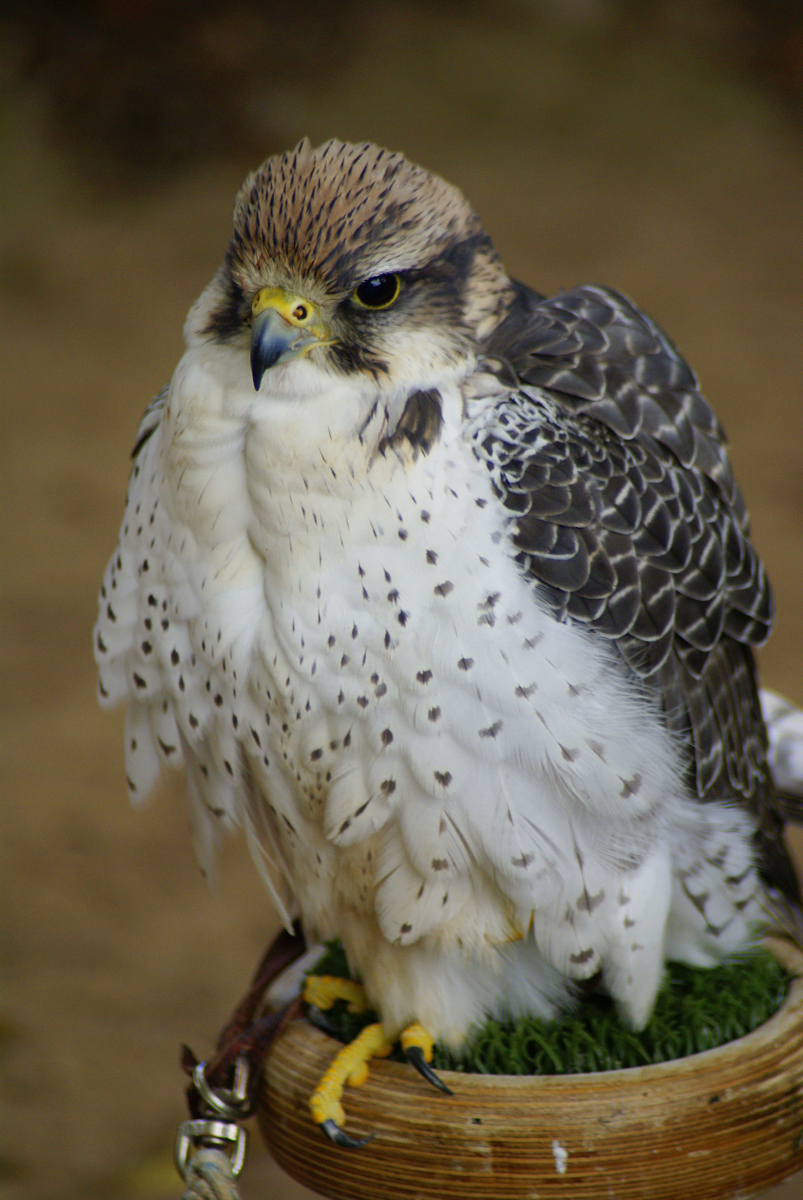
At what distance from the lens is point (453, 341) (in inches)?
55.4

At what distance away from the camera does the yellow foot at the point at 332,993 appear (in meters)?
1.80

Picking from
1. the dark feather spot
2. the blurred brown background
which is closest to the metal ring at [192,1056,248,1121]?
the dark feather spot

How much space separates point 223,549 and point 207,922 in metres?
2.78

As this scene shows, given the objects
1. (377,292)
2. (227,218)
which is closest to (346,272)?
(377,292)

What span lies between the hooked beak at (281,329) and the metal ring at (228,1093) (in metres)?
1.04

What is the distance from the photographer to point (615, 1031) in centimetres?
165

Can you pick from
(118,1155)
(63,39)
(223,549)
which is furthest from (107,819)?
(63,39)

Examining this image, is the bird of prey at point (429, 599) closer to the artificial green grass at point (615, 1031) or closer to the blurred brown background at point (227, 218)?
the artificial green grass at point (615, 1031)

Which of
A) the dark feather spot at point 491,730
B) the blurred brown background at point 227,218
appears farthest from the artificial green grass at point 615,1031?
the blurred brown background at point 227,218

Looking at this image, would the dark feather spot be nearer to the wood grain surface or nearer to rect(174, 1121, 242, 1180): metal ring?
the wood grain surface

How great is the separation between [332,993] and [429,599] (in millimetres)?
808

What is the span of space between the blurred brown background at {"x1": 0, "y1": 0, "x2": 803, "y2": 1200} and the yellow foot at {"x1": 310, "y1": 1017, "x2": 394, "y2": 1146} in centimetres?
229

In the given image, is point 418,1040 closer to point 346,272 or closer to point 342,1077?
point 342,1077

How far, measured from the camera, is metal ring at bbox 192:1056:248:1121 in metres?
1.63
